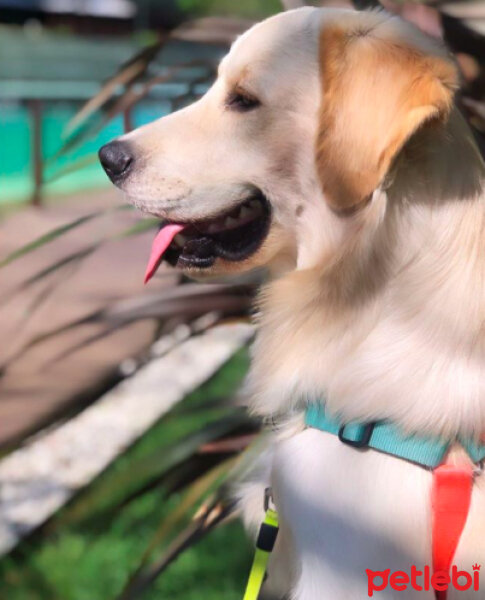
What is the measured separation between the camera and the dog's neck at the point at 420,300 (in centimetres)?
151

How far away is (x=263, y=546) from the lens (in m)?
1.71

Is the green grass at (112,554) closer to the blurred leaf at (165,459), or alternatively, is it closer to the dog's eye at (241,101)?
the blurred leaf at (165,459)

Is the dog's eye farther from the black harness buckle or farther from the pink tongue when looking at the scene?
the black harness buckle

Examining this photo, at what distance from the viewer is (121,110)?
9.34 ft

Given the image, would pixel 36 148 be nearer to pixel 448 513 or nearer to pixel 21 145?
pixel 21 145

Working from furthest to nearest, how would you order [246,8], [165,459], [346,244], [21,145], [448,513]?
[21,145]
[246,8]
[165,459]
[346,244]
[448,513]

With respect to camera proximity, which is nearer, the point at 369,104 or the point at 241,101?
the point at 369,104

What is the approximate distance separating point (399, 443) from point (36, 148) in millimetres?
8341

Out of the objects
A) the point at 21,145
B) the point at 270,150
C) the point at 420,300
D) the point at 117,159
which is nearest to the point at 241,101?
the point at 270,150

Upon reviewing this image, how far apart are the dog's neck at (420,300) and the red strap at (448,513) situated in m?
0.09

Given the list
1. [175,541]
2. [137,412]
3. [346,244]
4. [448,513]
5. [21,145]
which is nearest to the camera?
[448,513]

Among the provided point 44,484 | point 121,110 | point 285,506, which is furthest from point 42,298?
point 285,506

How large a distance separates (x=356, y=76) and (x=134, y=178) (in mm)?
507

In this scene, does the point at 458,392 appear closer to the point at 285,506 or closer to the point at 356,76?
the point at 285,506
